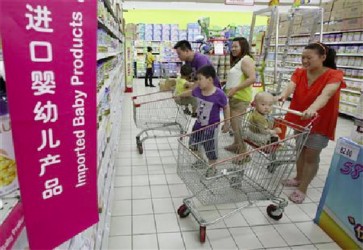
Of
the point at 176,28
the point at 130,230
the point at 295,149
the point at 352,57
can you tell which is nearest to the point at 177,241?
the point at 130,230

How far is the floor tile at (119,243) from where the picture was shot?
229 cm

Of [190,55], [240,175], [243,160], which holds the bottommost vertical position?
[240,175]

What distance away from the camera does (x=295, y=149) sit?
239 centimetres

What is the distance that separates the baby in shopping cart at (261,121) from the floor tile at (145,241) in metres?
1.27

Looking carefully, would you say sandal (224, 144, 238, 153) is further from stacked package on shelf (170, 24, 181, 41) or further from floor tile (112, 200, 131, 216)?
stacked package on shelf (170, 24, 181, 41)

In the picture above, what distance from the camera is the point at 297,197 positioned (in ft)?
9.93

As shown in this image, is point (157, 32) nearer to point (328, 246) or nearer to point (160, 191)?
point (160, 191)

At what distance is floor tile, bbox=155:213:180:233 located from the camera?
99.4 inches

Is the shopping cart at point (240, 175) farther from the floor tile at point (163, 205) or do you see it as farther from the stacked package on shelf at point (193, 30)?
the stacked package on shelf at point (193, 30)

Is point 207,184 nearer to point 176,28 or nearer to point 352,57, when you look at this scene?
point 352,57

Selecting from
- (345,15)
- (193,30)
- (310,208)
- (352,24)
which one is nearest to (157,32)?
(193,30)

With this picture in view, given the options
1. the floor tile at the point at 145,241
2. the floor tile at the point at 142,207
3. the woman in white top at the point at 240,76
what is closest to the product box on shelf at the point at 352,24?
the woman in white top at the point at 240,76

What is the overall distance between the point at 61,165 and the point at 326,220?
2.50 m

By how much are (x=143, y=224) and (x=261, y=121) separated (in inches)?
58.1
